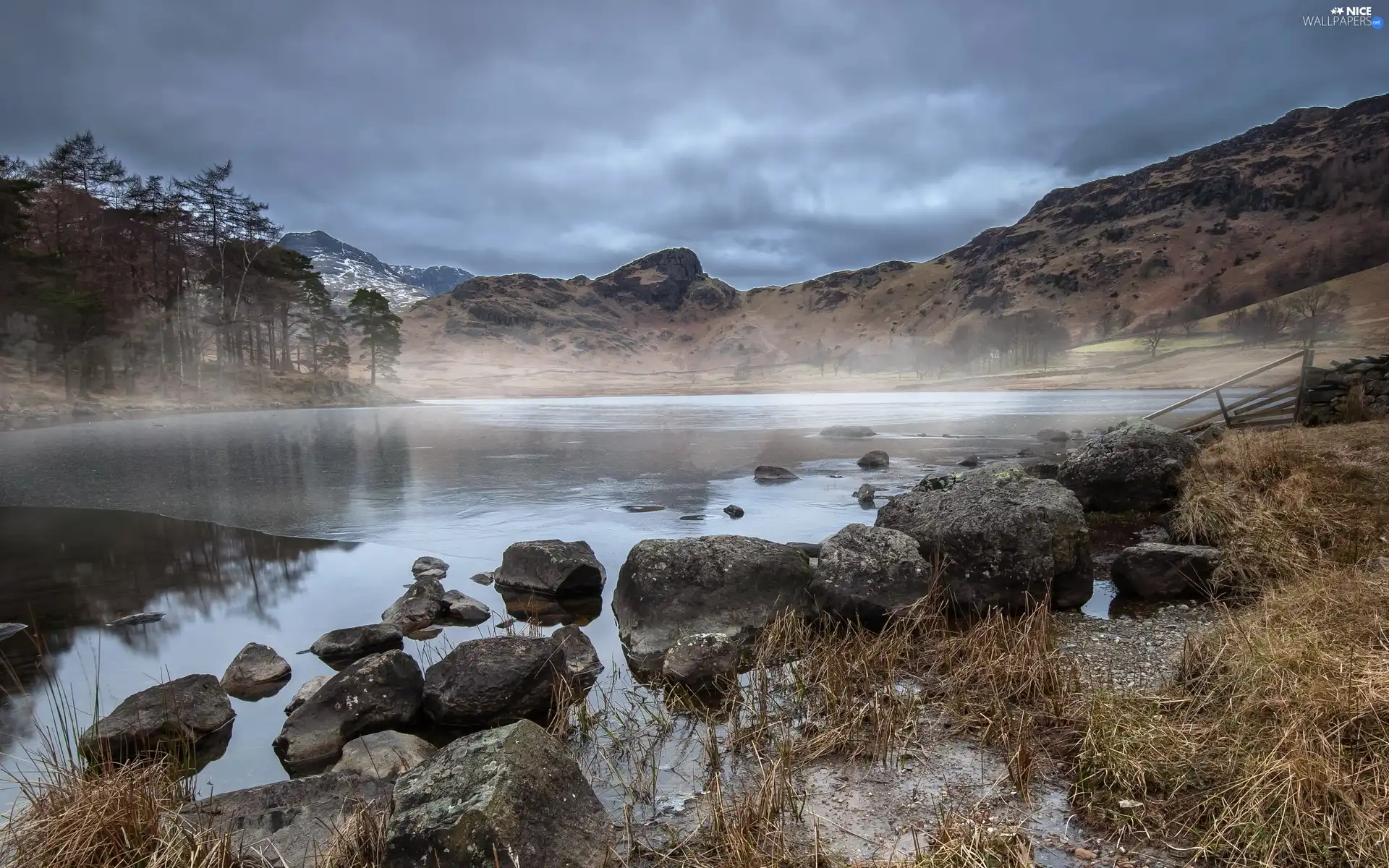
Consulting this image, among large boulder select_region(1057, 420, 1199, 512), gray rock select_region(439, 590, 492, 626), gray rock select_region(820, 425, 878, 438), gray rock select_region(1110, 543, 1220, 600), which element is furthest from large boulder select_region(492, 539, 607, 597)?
gray rock select_region(820, 425, 878, 438)

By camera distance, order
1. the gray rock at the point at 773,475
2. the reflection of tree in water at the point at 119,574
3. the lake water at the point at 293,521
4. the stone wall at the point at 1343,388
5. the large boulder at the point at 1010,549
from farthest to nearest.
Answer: the gray rock at the point at 773,475 → the stone wall at the point at 1343,388 → the reflection of tree in water at the point at 119,574 → the large boulder at the point at 1010,549 → the lake water at the point at 293,521

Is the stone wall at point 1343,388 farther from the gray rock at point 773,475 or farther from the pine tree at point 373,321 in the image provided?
the pine tree at point 373,321

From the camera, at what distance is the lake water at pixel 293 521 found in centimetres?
833

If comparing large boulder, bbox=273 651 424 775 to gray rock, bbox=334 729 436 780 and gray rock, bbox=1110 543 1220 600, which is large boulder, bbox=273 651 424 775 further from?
gray rock, bbox=1110 543 1220 600

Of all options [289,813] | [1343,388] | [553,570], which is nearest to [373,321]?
[553,570]

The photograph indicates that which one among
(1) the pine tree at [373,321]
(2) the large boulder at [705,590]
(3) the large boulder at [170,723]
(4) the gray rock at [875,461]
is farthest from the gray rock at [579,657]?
(1) the pine tree at [373,321]

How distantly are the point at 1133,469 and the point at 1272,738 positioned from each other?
10454 mm

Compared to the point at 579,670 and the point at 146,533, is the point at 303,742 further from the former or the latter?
the point at 146,533

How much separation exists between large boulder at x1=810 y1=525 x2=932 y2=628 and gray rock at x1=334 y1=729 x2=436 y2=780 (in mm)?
4607

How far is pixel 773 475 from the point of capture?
2253cm

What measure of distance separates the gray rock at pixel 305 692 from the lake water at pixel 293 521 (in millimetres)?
186

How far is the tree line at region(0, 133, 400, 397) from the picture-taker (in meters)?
49.4

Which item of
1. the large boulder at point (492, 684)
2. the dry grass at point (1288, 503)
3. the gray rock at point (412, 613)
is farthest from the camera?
the gray rock at point (412, 613)

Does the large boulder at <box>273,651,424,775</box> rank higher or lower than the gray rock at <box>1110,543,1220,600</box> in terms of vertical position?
lower
